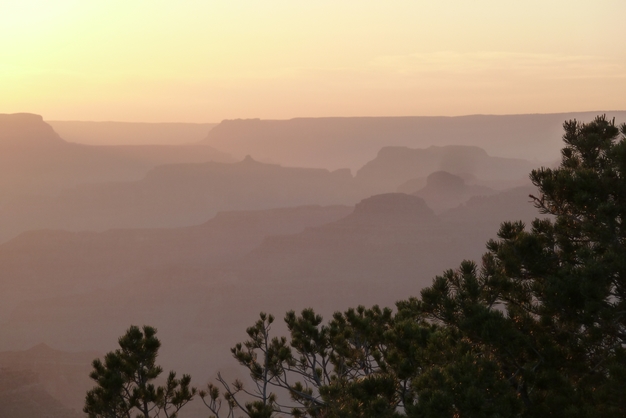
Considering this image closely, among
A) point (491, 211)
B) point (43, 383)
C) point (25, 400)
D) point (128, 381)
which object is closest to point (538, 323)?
point (128, 381)

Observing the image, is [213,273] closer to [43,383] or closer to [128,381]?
[43,383]

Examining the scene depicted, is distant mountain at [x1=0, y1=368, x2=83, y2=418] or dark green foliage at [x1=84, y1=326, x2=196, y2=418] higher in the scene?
dark green foliage at [x1=84, y1=326, x2=196, y2=418]

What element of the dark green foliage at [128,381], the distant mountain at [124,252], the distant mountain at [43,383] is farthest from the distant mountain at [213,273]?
the dark green foliage at [128,381]

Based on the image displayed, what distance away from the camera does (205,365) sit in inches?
4109

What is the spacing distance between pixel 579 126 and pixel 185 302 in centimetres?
12313

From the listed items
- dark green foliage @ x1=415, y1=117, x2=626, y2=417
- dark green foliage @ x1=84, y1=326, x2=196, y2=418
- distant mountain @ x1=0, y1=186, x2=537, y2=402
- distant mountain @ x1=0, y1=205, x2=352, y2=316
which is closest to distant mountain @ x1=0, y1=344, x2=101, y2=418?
distant mountain @ x1=0, y1=186, x2=537, y2=402

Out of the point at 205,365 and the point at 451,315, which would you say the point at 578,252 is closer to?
the point at 451,315

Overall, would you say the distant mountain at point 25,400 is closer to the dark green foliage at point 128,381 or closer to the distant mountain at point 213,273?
the distant mountain at point 213,273

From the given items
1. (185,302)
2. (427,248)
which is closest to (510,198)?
(427,248)

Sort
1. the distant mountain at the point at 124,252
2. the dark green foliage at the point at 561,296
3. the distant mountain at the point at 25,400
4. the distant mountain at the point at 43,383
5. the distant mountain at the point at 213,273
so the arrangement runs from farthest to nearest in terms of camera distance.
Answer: the distant mountain at the point at 124,252 < the distant mountain at the point at 213,273 < the distant mountain at the point at 43,383 < the distant mountain at the point at 25,400 < the dark green foliage at the point at 561,296

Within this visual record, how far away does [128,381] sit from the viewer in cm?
1165

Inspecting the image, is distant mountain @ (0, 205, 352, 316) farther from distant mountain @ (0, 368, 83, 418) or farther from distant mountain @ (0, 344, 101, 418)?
distant mountain @ (0, 368, 83, 418)

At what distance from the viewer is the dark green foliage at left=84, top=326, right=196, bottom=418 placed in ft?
36.4

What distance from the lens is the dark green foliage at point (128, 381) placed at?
11.1 m
